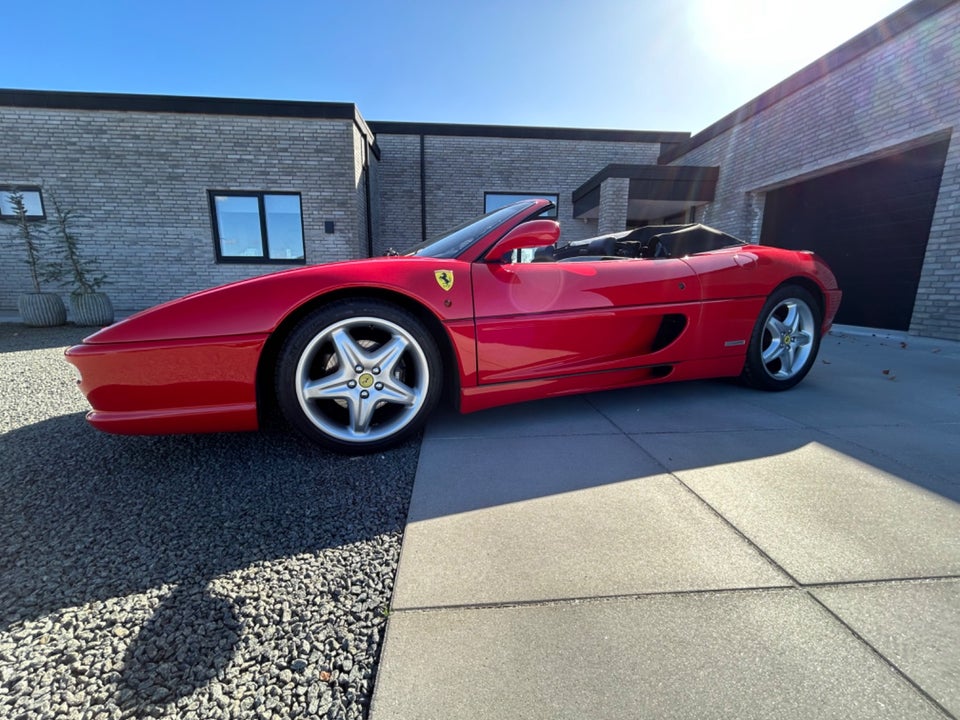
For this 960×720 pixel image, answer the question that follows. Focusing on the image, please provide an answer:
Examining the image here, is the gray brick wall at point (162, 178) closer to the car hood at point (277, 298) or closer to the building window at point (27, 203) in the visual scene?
the building window at point (27, 203)

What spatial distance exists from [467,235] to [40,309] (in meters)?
8.59

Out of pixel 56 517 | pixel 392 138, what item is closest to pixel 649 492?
pixel 56 517

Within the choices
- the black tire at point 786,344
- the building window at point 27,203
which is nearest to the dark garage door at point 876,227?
the black tire at point 786,344

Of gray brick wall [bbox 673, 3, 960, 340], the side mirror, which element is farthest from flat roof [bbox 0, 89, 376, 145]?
gray brick wall [bbox 673, 3, 960, 340]

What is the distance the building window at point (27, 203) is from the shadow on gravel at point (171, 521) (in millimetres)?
9520

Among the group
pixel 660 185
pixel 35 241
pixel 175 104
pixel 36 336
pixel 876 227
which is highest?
pixel 175 104

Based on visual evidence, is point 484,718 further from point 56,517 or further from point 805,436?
point 805,436

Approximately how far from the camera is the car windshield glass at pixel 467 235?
7.34 feet

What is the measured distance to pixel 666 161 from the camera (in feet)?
39.9

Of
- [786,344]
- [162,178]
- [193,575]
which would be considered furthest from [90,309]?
[786,344]

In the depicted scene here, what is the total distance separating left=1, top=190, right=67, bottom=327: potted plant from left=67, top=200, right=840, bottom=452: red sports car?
7.78 m

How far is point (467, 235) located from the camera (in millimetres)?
2363

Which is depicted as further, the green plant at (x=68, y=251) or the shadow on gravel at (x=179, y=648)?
the green plant at (x=68, y=251)

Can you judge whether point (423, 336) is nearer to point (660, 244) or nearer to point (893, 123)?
point (660, 244)
